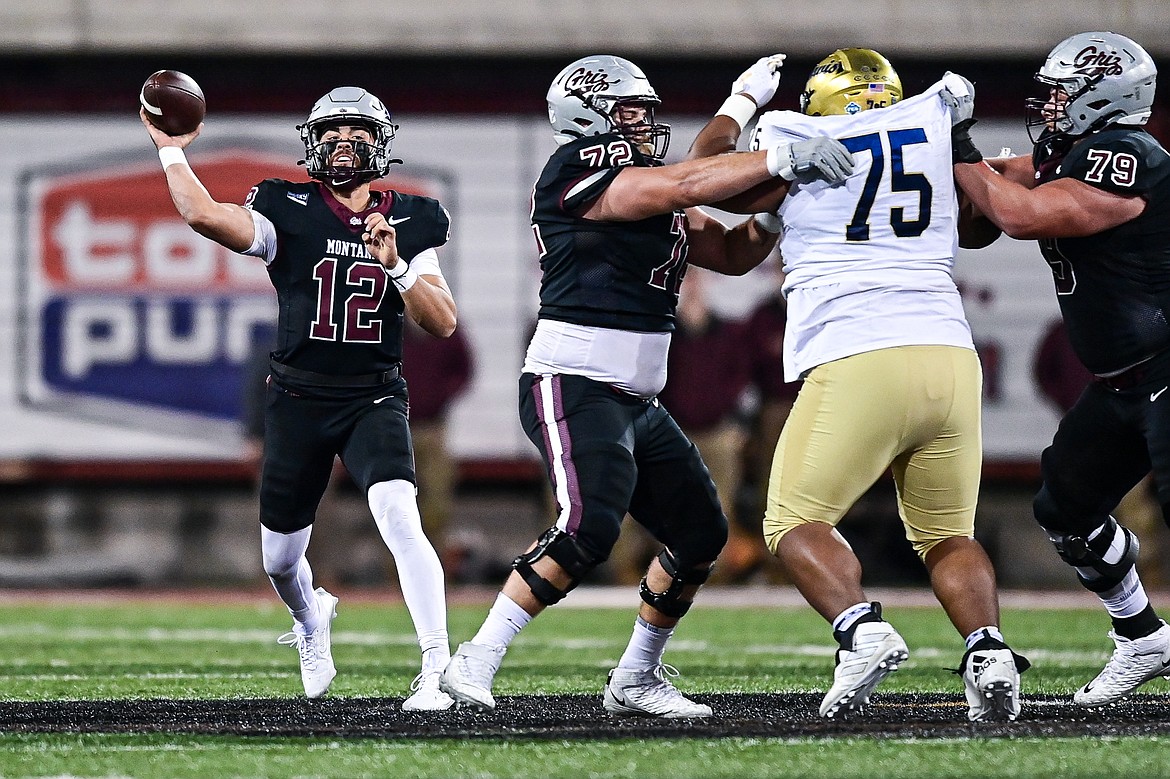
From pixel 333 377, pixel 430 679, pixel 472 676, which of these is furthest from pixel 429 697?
pixel 333 377

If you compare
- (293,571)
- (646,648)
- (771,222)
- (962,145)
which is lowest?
(293,571)

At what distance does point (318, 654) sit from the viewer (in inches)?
213

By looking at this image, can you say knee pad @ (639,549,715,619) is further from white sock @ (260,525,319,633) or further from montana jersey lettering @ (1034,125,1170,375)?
montana jersey lettering @ (1034,125,1170,375)

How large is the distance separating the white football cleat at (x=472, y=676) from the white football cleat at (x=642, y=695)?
427 millimetres

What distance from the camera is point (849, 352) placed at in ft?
14.3

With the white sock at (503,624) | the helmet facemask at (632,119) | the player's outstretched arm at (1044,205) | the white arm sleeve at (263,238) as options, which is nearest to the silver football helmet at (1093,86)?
the player's outstretched arm at (1044,205)

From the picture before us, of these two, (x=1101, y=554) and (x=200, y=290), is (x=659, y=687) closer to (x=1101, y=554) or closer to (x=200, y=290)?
(x=1101, y=554)

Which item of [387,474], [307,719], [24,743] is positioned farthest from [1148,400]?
[24,743]

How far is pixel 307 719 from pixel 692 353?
6268mm

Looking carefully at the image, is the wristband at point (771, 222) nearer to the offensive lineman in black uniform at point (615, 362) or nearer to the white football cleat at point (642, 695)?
the offensive lineman in black uniform at point (615, 362)

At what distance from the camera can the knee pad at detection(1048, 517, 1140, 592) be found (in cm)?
502

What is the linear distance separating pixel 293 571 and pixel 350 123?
1.43m

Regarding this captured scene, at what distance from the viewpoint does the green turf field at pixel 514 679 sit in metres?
3.71

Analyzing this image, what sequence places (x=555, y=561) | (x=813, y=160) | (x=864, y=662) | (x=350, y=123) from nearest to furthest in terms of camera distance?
(x=864, y=662) < (x=813, y=160) < (x=555, y=561) < (x=350, y=123)
